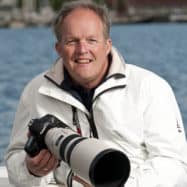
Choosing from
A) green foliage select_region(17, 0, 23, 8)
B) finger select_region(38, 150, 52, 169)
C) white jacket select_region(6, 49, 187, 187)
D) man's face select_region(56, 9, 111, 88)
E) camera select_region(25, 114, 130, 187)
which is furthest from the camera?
green foliage select_region(17, 0, 23, 8)

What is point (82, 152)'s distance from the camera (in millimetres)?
1949

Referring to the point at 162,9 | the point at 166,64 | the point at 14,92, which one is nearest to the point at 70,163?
the point at 14,92

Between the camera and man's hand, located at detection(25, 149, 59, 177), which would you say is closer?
the camera

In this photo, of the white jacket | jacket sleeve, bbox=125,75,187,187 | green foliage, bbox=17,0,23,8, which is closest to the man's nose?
the white jacket

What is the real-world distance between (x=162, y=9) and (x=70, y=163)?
7412 centimetres

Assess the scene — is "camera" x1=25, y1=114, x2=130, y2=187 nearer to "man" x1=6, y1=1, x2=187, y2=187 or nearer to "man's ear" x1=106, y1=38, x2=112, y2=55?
"man" x1=6, y1=1, x2=187, y2=187

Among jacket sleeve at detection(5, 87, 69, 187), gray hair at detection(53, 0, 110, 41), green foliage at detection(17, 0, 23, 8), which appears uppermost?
gray hair at detection(53, 0, 110, 41)

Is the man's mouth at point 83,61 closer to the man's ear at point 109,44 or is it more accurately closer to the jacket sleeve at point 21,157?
the man's ear at point 109,44

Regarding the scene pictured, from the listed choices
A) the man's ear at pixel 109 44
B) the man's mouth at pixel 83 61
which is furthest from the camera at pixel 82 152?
the man's ear at pixel 109 44

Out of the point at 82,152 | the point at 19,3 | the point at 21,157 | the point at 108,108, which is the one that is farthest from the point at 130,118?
the point at 19,3

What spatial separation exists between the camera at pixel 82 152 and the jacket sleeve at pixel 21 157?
0.96ft

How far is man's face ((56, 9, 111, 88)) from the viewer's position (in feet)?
7.91

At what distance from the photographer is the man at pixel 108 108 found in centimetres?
247

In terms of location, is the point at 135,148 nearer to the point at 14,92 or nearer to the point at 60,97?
the point at 60,97
